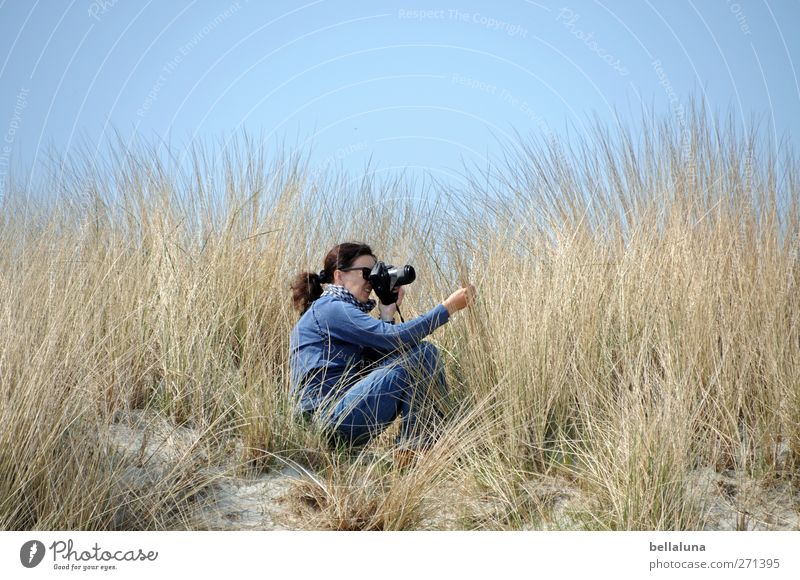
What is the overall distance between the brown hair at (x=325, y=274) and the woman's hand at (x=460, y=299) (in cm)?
47

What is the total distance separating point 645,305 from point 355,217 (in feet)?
8.09

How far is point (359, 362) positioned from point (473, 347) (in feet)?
1.67

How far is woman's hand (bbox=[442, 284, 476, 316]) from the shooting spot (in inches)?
142

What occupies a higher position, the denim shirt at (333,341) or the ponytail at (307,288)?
the ponytail at (307,288)

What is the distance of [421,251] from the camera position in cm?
533

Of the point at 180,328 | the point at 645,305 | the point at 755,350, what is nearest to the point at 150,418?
the point at 180,328

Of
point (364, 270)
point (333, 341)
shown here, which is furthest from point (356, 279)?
point (333, 341)

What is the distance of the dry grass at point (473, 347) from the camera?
115 inches

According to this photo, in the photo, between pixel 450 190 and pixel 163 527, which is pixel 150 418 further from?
pixel 450 190
